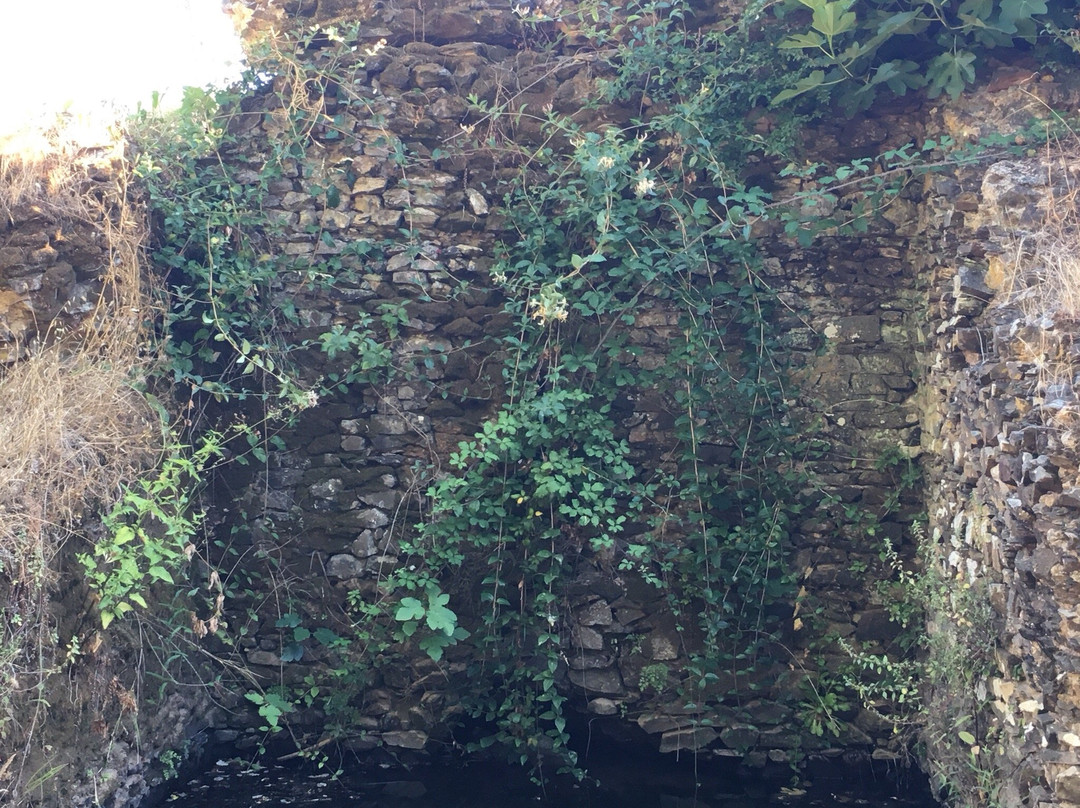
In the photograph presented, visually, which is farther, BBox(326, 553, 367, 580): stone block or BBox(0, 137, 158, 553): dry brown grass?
BBox(326, 553, 367, 580): stone block

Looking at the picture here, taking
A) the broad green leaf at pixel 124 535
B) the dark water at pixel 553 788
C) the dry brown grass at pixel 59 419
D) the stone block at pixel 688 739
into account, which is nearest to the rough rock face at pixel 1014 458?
the dark water at pixel 553 788

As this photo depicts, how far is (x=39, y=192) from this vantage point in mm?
3893

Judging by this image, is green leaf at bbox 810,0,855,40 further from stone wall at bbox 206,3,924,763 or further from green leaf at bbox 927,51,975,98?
stone wall at bbox 206,3,924,763

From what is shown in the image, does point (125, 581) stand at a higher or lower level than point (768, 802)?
higher

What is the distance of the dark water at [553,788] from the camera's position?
3.85 meters

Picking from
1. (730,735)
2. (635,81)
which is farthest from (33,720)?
(635,81)

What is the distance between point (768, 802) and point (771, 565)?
3.48ft

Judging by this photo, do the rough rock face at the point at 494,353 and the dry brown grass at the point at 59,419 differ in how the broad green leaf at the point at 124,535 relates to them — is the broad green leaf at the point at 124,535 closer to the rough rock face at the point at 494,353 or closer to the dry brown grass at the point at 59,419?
the dry brown grass at the point at 59,419

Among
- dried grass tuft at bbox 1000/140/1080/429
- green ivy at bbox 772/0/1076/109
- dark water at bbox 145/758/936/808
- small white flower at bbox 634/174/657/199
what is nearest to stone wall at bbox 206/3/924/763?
dark water at bbox 145/758/936/808

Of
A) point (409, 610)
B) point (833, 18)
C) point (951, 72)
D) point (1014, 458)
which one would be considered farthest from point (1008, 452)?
point (409, 610)

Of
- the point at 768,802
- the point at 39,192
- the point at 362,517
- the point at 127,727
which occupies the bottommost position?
the point at 768,802

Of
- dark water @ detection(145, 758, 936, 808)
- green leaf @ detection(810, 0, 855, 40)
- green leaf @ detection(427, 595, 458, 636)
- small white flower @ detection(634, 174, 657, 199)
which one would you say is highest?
green leaf @ detection(810, 0, 855, 40)

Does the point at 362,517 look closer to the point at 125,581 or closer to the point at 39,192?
the point at 125,581

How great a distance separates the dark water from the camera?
3.85 m
